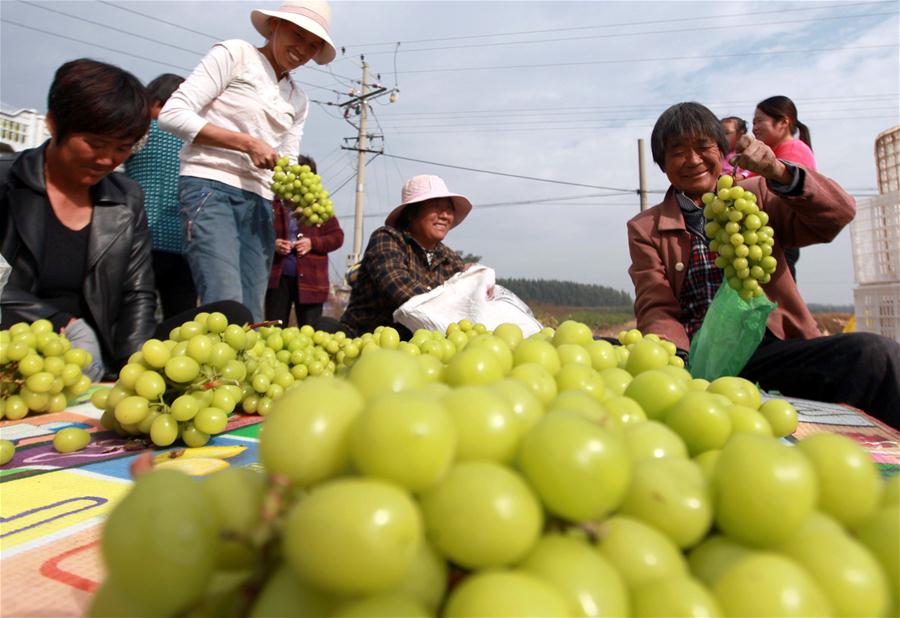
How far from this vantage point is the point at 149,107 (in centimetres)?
232

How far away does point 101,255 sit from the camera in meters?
2.56

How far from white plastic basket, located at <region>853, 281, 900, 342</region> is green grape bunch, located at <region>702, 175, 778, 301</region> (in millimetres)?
2276

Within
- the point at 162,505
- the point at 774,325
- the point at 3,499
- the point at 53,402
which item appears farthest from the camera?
the point at 774,325

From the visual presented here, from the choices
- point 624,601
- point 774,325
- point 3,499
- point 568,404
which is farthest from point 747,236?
point 3,499

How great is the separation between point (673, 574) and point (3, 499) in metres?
1.22

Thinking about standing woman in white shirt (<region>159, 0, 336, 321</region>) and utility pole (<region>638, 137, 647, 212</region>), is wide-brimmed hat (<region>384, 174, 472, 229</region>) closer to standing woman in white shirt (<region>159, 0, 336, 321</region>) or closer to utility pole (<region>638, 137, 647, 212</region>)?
standing woman in white shirt (<region>159, 0, 336, 321</region>)

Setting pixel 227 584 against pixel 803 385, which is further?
pixel 803 385

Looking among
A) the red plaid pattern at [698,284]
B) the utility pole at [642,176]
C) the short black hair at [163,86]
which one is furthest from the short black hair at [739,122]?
the utility pole at [642,176]

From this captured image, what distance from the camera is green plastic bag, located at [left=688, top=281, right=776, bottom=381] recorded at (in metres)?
2.00

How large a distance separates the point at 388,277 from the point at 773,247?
1.97 m

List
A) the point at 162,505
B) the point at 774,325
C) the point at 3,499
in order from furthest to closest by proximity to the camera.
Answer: the point at 774,325, the point at 3,499, the point at 162,505

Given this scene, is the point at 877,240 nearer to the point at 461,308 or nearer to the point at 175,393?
the point at 461,308

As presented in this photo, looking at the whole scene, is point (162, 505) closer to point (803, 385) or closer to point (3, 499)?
point (3, 499)

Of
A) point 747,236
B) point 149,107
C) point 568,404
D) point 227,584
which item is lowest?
point 227,584
